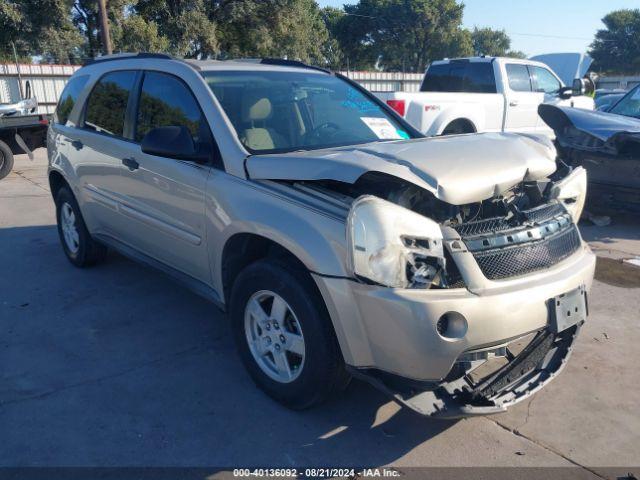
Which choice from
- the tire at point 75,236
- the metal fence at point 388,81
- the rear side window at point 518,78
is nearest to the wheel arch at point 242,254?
the tire at point 75,236

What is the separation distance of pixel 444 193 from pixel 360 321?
70cm

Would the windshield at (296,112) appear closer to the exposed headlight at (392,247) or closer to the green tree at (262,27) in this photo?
the exposed headlight at (392,247)

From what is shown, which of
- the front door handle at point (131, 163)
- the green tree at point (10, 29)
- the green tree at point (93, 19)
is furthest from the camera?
the green tree at point (93, 19)

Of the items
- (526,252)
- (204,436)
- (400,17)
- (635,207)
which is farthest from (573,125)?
(400,17)

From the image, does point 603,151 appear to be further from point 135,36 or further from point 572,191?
point 135,36

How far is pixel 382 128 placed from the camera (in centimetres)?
421

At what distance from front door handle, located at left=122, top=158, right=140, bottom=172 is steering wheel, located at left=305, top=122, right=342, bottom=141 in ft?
4.11

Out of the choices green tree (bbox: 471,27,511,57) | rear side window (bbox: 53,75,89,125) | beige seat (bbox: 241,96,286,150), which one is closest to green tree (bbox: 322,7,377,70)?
green tree (bbox: 471,27,511,57)

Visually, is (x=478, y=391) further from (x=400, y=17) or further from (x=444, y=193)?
(x=400, y=17)

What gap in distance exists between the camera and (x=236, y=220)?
3.20 meters

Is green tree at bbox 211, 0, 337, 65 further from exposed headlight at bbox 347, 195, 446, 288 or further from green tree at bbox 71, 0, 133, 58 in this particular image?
exposed headlight at bbox 347, 195, 446, 288

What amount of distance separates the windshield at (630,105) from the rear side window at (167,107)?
Answer: 6.94 metres

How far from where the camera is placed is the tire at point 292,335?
9.16ft

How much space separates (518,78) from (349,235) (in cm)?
938
